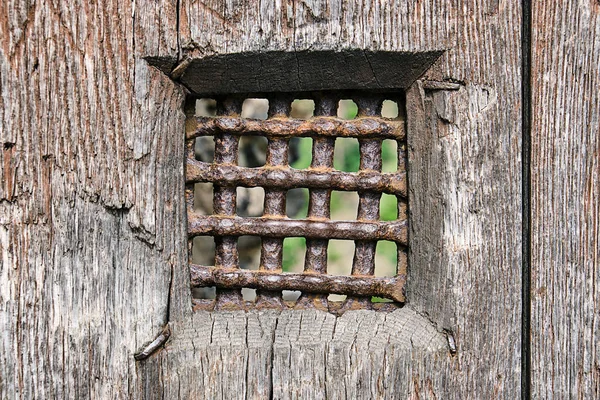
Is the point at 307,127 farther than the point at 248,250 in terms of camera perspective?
No

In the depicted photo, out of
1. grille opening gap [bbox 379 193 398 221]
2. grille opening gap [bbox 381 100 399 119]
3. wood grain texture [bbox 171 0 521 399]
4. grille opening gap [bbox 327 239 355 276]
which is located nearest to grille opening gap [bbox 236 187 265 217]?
grille opening gap [bbox 327 239 355 276]

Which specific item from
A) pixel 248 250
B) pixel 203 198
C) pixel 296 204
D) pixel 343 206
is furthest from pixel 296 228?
pixel 343 206

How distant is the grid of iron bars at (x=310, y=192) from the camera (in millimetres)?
992

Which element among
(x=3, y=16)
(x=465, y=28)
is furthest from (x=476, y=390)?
(x=3, y=16)

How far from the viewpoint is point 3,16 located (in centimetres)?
89

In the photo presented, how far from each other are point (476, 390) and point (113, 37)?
0.80m

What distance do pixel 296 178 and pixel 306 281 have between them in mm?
178

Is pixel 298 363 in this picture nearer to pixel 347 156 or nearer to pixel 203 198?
pixel 203 198

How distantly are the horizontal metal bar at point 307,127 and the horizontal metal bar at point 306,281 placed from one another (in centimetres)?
24

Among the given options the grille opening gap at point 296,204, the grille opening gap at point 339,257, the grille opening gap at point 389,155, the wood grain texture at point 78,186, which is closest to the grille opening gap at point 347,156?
the grille opening gap at point 389,155

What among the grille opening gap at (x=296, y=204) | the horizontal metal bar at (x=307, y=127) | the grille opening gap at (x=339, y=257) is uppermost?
the horizontal metal bar at (x=307, y=127)

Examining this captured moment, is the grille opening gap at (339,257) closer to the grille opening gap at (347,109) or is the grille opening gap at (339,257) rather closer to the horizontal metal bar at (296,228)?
the grille opening gap at (347,109)

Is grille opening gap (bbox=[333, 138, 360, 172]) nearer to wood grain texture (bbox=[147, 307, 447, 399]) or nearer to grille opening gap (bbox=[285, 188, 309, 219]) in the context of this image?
grille opening gap (bbox=[285, 188, 309, 219])

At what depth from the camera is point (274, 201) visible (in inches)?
39.8
